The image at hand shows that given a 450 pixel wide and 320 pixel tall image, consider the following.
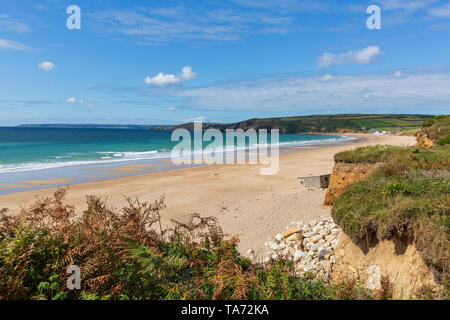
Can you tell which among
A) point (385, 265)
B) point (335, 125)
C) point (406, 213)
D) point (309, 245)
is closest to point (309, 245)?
point (309, 245)

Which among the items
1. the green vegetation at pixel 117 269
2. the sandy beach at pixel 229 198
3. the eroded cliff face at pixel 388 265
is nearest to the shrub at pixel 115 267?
the green vegetation at pixel 117 269

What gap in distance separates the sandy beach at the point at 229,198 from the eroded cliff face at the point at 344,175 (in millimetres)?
810

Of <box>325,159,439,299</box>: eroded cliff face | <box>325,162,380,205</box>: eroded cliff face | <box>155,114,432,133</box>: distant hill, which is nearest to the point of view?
<box>325,159,439,299</box>: eroded cliff face

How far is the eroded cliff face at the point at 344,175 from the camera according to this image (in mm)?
11750

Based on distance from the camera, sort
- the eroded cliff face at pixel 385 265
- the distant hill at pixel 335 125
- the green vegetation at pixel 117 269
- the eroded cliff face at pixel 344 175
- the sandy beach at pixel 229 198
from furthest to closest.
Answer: the distant hill at pixel 335 125 < the eroded cliff face at pixel 344 175 < the sandy beach at pixel 229 198 < the eroded cliff face at pixel 385 265 < the green vegetation at pixel 117 269

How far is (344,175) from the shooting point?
12266 mm

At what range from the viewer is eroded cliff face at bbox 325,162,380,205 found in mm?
11750

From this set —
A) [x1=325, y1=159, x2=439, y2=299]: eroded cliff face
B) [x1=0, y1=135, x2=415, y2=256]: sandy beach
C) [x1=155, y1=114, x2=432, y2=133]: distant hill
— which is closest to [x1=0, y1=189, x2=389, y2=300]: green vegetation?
[x1=325, y1=159, x2=439, y2=299]: eroded cliff face

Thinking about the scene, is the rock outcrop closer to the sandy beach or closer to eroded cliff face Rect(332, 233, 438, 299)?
the sandy beach

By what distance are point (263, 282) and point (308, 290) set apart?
52 cm

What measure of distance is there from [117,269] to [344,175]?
10.8 meters

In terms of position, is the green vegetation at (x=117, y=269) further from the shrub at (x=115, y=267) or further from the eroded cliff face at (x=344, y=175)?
the eroded cliff face at (x=344, y=175)

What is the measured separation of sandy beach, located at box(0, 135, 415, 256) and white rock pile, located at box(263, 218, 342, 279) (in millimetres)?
663

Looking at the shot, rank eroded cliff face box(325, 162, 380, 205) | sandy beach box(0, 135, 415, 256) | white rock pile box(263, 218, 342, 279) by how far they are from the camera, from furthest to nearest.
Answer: eroded cliff face box(325, 162, 380, 205), sandy beach box(0, 135, 415, 256), white rock pile box(263, 218, 342, 279)
